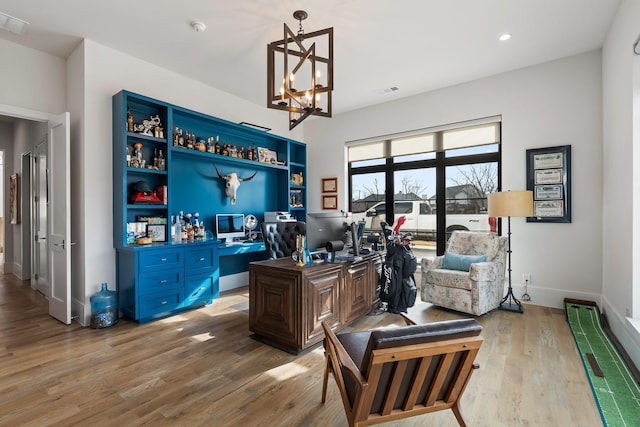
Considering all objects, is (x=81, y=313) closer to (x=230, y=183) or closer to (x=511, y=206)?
(x=230, y=183)

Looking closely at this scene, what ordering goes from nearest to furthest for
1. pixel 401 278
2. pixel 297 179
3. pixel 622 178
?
pixel 622 178
pixel 401 278
pixel 297 179

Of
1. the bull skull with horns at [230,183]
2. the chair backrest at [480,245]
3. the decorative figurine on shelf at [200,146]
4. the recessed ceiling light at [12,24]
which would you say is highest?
the recessed ceiling light at [12,24]

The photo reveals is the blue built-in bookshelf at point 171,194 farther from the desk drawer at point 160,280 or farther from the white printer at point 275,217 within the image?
the white printer at point 275,217

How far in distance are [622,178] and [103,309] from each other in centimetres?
535

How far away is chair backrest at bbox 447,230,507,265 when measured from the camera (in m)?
3.82

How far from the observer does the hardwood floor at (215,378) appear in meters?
1.84

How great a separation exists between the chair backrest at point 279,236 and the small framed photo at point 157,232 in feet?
4.03

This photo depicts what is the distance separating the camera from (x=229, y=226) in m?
4.79

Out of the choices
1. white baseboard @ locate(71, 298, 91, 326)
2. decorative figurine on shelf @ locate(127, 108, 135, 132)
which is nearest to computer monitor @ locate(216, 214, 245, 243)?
decorative figurine on shelf @ locate(127, 108, 135, 132)

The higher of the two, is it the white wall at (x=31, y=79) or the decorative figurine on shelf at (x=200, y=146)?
the white wall at (x=31, y=79)

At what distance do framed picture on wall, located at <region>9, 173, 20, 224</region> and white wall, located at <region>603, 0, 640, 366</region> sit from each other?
868cm

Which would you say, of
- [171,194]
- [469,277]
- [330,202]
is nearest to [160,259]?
[171,194]

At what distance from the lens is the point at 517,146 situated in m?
4.08

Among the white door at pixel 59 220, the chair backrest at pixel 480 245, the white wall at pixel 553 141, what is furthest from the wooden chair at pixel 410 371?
the white door at pixel 59 220
